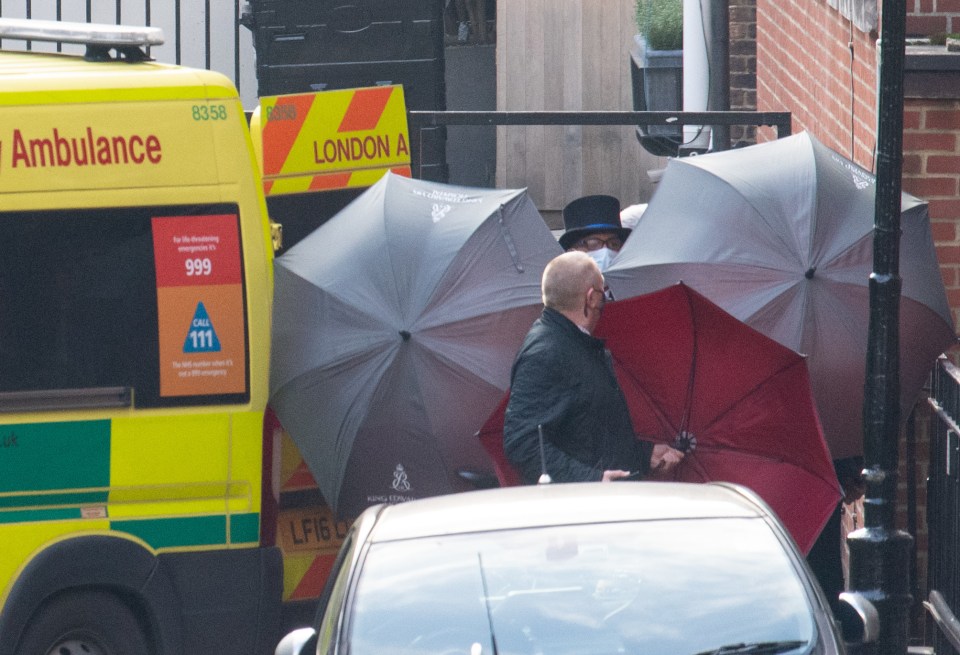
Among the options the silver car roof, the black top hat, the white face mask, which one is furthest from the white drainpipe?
the silver car roof

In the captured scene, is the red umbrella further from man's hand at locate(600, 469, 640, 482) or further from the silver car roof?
the silver car roof

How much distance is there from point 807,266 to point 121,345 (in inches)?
95.4

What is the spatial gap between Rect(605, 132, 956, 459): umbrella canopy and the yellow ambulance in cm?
150

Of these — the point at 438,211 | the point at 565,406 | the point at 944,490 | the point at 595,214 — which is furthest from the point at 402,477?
the point at 595,214

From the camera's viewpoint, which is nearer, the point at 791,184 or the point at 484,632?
the point at 484,632

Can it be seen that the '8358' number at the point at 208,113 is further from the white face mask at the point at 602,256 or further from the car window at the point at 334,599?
the white face mask at the point at 602,256

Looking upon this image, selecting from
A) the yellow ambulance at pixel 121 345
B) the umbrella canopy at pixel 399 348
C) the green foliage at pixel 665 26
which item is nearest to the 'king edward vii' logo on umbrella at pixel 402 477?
the umbrella canopy at pixel 399 348

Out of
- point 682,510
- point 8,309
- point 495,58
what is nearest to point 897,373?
point 682,510

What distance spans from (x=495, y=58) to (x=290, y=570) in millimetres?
8494

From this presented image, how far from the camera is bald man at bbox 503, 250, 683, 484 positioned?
5738 mm

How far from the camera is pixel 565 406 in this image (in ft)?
19.0

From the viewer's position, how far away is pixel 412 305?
6234mm

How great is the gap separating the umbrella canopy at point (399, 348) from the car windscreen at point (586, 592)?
1.80m

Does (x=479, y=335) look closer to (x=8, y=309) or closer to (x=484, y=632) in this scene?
(x=8, y=309)
